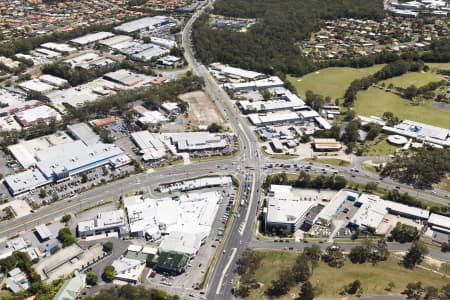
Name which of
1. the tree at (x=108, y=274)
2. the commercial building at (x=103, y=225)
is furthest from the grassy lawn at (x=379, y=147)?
the tree at (x=108, y=274)

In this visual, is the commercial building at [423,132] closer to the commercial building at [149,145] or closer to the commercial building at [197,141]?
the commercial building at [197,141]

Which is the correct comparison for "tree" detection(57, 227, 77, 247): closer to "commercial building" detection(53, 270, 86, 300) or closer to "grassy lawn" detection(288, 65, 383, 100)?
"commercial building" detection(53, 270, 86, 300)

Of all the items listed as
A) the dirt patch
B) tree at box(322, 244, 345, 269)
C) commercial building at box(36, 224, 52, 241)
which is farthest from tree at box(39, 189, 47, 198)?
tree at box(322, 244, 345, 269)

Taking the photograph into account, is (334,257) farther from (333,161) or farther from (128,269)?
(128,269)

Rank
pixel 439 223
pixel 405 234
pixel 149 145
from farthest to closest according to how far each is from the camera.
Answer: pixel 149 145
pixel 439 223
pixel 405 234

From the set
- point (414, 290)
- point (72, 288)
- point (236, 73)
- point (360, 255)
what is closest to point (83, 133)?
point (72, 288)

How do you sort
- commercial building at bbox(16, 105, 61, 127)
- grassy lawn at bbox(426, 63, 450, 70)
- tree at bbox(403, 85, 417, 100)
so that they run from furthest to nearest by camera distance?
grassy lawn at bbox(426, 63, 450, 70) < tree at bbox(403, 85, 417, 100) < commercial building at bbox(16, 105, 61, 127)

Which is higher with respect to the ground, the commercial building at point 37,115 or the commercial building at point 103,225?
the commercial building at point 37,115
